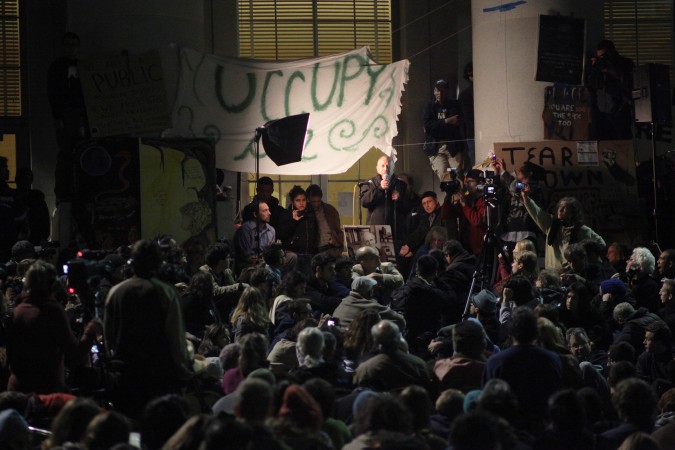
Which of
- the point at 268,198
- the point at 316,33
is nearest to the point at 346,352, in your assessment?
the point at 268,198

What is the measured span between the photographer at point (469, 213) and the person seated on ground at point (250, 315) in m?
4.75

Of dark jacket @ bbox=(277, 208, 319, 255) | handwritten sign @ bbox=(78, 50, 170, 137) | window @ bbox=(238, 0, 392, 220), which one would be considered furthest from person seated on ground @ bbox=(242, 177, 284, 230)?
window @ bbox=(238, 0, 392, 220)

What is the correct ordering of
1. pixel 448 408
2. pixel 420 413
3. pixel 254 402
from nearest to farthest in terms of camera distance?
pixel 254 402
pixel 420 413
pixel 448 408

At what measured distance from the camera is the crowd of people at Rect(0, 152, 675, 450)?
697cm

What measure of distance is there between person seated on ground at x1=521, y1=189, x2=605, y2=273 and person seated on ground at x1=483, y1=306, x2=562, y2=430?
491cm

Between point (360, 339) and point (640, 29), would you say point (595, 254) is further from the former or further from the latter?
point (640, 29)

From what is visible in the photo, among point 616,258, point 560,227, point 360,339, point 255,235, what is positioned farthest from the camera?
point 255,235

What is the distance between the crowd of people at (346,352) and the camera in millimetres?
6973

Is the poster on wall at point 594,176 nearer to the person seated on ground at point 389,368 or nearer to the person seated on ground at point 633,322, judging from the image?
the person seated on ground at point 633,322

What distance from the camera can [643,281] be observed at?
1223 cm

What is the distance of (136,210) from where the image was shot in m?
14.6

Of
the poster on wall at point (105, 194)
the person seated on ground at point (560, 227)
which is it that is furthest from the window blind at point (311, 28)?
the person seated on ground at point (560, 227)

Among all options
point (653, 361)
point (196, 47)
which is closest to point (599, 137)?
point (196, 47)

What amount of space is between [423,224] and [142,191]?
3234 mm
